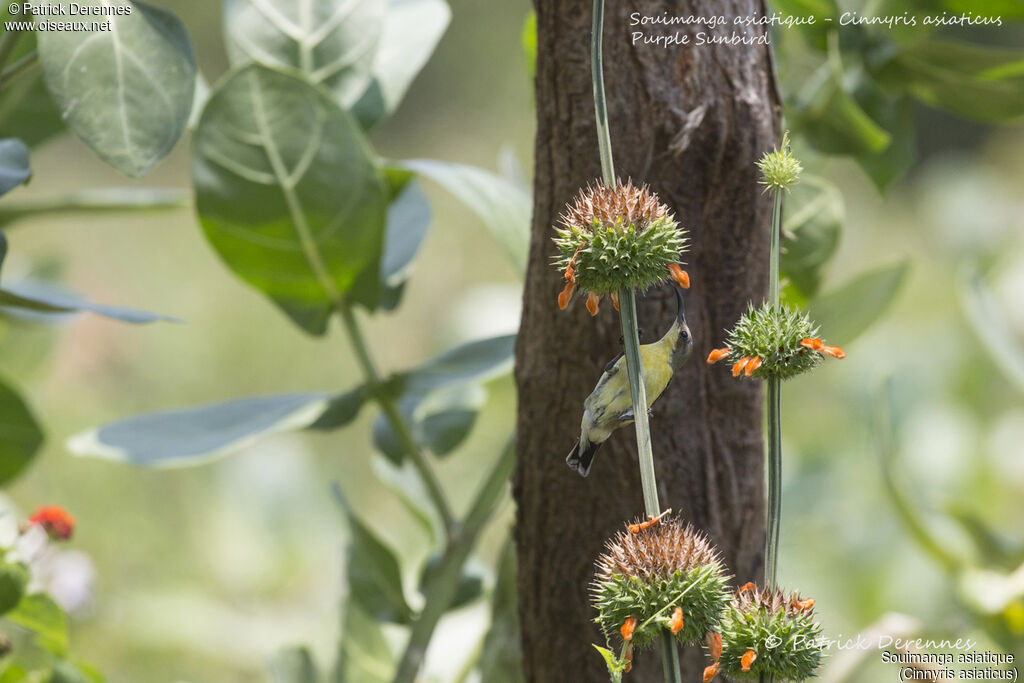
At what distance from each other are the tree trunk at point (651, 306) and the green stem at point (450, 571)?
0.26 feet

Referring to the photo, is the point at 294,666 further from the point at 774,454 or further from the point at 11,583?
the point at 774,454

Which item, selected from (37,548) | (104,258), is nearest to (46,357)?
(37,548)

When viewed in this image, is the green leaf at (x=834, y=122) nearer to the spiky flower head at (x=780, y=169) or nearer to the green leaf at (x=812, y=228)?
the green leaf at (x=812, y=228)

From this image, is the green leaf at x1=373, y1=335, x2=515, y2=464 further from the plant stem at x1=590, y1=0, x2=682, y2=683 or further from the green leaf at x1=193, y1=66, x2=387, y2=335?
the plant stem at x1=590, y1=0, x2=682, y2=683

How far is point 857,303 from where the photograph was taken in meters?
0.41

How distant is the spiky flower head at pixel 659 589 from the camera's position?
6.6 inches

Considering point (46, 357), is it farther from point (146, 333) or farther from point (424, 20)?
point (146, 333)

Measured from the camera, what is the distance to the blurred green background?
0.65m

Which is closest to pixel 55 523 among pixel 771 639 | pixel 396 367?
pixel 771 639

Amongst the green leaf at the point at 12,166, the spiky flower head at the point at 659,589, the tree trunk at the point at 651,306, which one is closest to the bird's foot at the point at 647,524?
the spiky flower head at the point at 659,589

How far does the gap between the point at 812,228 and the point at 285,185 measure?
209 millimetres

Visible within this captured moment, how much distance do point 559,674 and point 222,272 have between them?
5.79 ft

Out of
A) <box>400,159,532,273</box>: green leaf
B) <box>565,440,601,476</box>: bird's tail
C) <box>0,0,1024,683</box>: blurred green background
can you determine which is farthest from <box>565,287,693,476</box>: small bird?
<box>0,0,1024,683</box>: blurred green background

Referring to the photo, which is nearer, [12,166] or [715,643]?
[715,643]
